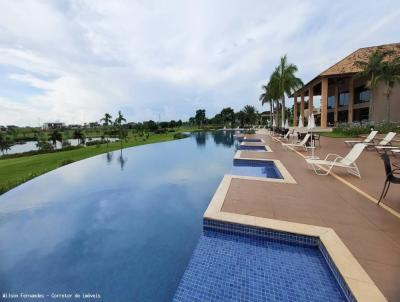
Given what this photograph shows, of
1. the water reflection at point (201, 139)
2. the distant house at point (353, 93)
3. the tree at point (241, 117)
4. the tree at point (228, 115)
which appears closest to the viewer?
the distant house at point (353, 93)

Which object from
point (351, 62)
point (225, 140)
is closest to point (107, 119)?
point (225, 140)

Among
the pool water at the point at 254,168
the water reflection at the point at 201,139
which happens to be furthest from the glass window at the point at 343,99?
the pool water at the point at 254,168

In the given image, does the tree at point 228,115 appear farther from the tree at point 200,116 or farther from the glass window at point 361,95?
the glass window at point 361,95

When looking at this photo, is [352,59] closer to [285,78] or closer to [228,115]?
[285,78]

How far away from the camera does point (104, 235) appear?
4246mm

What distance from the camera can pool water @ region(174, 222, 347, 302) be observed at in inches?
85.5

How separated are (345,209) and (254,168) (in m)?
4.34

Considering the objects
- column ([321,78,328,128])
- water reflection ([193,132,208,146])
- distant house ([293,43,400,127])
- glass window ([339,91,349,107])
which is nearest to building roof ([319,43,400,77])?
distant house ([293,43,400,127])

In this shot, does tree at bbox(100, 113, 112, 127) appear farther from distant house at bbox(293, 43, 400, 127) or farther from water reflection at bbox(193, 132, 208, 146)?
distant house at bbox(293, 43, 400, 127)

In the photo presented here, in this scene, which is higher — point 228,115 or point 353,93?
point 353,93

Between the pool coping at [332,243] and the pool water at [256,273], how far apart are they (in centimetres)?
21

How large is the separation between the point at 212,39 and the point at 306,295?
14826 mm

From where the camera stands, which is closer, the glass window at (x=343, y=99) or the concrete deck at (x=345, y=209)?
the concrete deck at (x=345, y=209)

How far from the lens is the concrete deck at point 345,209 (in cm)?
222
